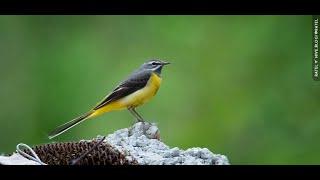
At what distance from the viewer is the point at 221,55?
424cm

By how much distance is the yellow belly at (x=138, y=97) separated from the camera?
3701mm

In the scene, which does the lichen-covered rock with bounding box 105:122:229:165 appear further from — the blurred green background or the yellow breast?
the blurred green background

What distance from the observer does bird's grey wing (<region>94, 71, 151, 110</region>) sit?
12.1ft

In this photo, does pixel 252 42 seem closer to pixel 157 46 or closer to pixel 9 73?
pixel 157 46

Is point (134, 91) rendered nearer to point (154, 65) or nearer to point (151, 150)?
point (154, 65)

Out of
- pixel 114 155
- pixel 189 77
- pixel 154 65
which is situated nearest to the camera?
pixel 114 155

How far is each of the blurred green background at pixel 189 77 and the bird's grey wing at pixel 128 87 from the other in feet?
0.64

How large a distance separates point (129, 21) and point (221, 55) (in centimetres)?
45

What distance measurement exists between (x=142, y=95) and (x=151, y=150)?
455 mm

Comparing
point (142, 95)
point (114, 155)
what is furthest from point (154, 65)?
point (114, 155)

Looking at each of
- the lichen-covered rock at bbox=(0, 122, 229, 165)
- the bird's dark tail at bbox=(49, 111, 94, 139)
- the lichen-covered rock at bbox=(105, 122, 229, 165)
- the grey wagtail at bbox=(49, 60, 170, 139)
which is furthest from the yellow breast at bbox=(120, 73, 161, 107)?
the lichen-covered rock at bbox=(0, 122, 229, 165)

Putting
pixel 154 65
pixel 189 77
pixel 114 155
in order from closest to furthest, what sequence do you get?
pixel 114 155
pixel 154 65
pixel 189 77

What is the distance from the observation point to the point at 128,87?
12.1 feet
